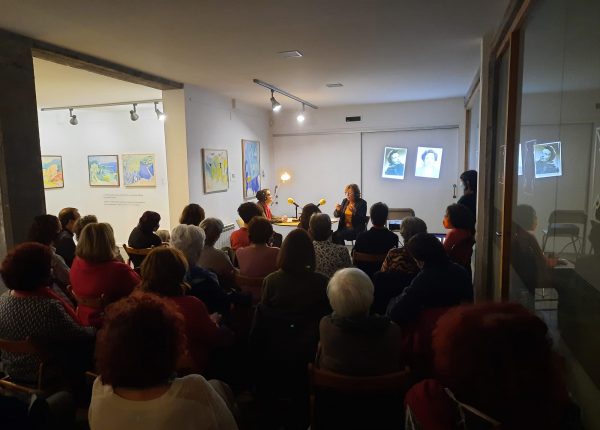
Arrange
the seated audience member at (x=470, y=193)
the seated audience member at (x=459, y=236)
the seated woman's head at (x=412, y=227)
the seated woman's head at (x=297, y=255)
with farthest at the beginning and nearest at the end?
1. the seated audience member at (x=470, y=193)
2. the seated audience member at (x=459, y=236)
3. the seated woman's head at (x=412, y=227)
4. the seated woman's head at (x=297, y=255)

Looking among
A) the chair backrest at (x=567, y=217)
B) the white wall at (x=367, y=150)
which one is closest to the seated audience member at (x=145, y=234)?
the chair backrest at (x=567, y=217)

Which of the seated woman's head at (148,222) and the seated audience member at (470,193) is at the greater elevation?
the seated audience member at (470,193)

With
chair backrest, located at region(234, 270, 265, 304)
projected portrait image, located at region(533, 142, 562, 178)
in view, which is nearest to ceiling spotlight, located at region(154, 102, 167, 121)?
chair backrest, located at region(234, 270, 265, 304)

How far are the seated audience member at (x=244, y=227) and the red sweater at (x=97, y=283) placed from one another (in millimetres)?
1458

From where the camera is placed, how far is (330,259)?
3102 mm

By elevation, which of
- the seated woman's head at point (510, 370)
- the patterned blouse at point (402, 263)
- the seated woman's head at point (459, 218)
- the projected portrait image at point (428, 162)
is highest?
the projected portrait image at point (428, 162)

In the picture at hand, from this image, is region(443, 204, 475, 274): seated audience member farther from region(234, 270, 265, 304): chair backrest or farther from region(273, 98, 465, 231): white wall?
region(273, 98, 465, 231): white wall

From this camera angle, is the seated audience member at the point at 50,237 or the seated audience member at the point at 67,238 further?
the seated audience member at the point at 67,238

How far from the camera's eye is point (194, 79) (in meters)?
5.37

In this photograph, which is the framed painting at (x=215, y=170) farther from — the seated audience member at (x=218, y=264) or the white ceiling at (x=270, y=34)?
the seated audience member at (x=218, y=264)

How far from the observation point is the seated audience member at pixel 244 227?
3.92m

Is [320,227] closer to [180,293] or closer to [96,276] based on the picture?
[180,293]

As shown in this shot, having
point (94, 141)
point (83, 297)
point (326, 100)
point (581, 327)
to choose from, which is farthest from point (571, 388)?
point (94, 141)

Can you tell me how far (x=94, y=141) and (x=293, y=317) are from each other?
794 centimetres
